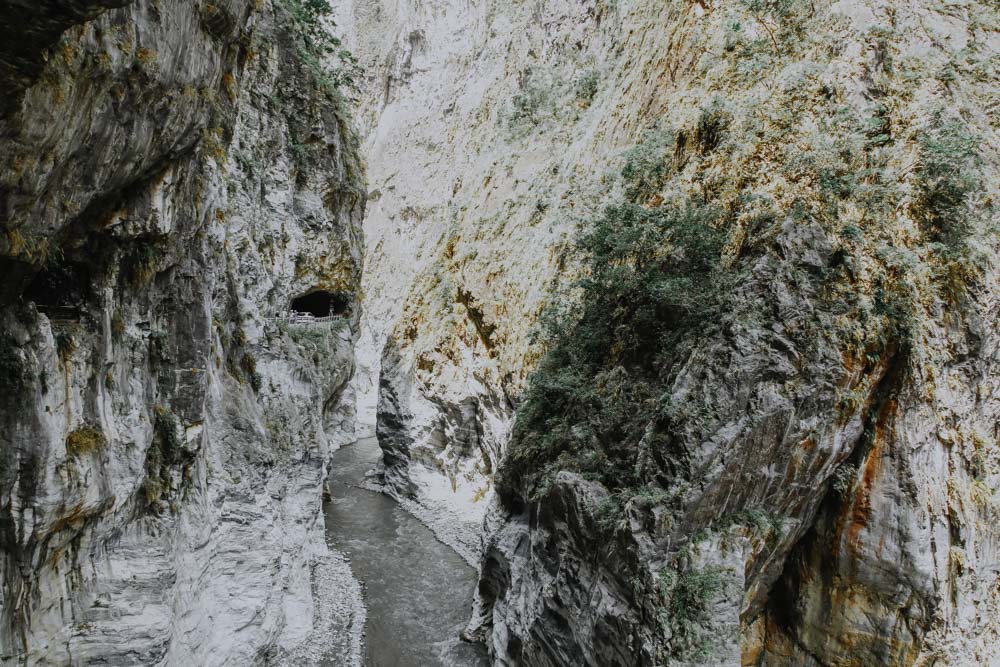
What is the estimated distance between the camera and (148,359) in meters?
9.48

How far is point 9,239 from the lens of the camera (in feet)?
17.1

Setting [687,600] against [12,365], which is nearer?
[12,365]

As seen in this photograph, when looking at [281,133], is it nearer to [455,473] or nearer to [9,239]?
[9,239]

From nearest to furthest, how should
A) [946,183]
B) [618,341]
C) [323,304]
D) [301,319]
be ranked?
1. [946,183]
2. [618,341]
3. [301,319]
4. [323,304]

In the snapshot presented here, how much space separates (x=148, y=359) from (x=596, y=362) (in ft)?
32.8

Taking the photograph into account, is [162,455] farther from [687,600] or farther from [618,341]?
[618,341]

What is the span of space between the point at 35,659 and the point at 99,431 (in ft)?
9.85

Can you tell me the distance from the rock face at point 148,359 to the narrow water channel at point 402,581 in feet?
5.62

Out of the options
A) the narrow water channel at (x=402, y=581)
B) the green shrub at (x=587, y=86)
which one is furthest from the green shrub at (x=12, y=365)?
the green shrub at (x=587, y=86)

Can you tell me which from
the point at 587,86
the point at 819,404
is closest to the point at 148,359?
the point at 819,404

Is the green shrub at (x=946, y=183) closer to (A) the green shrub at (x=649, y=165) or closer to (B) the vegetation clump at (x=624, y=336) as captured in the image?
(B) the vegetation clump at (x=624, y=336)

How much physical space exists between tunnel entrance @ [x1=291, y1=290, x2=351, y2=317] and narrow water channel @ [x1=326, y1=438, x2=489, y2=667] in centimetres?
903

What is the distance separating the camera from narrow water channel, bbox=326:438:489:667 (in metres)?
15.7

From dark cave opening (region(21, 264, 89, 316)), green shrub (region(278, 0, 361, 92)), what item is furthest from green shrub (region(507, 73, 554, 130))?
dark cave opening (region(21, 264, 89, 316))
